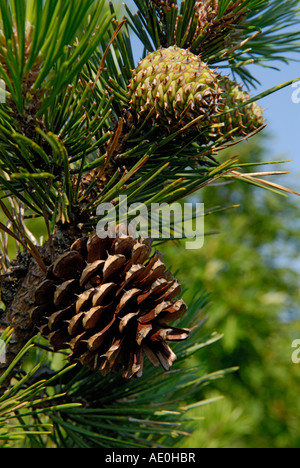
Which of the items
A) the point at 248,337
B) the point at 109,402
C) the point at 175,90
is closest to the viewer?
the point at 175,90

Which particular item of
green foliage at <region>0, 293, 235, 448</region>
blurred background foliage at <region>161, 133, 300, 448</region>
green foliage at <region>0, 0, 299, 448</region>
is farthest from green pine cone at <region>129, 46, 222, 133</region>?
blurred background foliage at <region>161, 133, 300, 448</region>

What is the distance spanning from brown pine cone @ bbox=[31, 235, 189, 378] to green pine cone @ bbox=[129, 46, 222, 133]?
3.6 inches

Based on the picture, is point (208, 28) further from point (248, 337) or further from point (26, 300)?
point (248, 337)

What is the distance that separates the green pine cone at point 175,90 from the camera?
293 mm

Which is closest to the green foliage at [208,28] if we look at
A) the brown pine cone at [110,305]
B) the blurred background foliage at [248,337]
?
the brown pine cone at [110,305]

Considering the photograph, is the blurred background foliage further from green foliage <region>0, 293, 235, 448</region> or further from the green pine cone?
the green pine cone

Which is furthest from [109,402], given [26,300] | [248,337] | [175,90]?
[248,337]

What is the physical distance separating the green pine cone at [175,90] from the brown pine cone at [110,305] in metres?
0.09

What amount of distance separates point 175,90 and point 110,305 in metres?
0.16

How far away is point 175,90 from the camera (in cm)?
29

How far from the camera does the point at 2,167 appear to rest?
0.30 metres

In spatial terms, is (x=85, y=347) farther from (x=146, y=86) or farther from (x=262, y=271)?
(x=262, y=271)

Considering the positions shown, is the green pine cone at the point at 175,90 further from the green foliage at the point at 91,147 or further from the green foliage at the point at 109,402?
the green foliage at the point at 109,402
